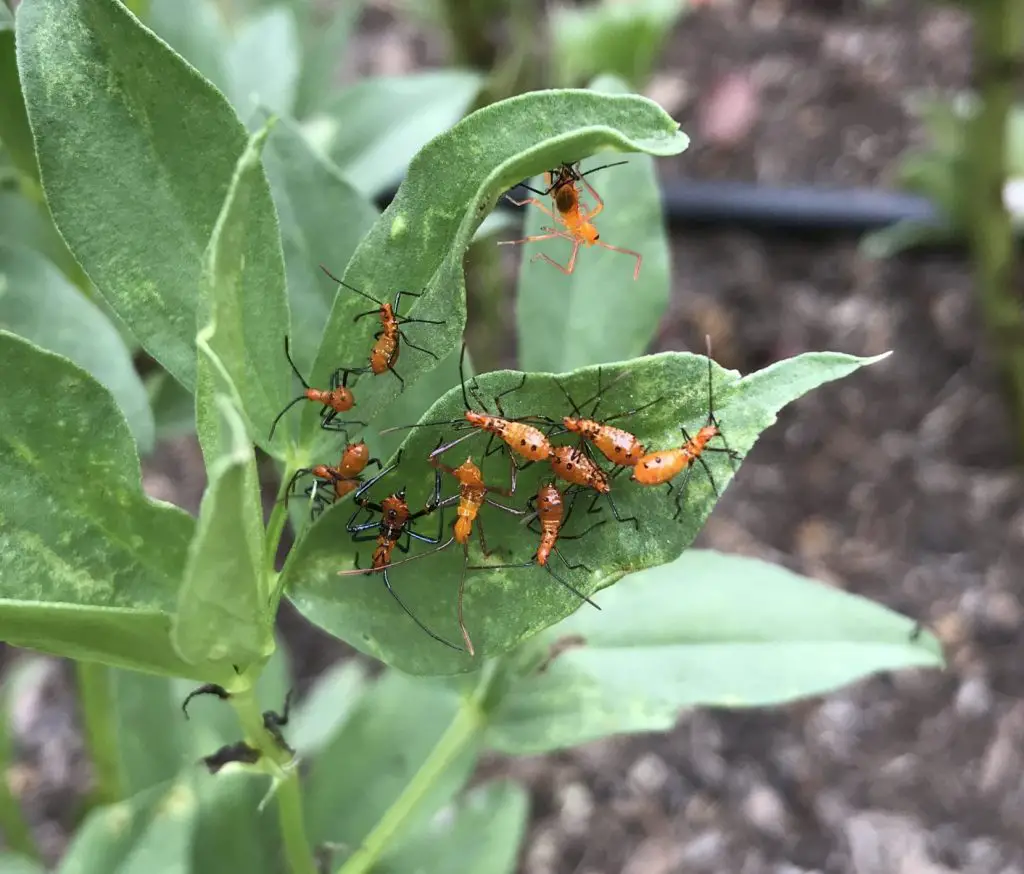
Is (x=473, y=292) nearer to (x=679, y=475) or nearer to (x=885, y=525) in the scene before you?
(x=885, y=525)

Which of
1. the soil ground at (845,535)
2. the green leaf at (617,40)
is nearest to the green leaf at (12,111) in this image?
the soil ground at (845,535)

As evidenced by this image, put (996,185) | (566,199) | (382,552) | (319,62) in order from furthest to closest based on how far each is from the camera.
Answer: (996,185) → (319,62) → (566,199) → (382,552)

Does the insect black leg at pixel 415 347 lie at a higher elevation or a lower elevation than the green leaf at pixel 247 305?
lower

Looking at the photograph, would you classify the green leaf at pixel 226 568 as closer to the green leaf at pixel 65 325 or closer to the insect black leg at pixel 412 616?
the insect black leg at pixel 412 616

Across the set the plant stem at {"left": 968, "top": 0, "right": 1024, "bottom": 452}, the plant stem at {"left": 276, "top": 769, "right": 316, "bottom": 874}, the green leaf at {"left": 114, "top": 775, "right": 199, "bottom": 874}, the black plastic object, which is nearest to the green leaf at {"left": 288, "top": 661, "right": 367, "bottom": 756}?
the green leaf at {"left": 114, "top": 775, "right": 199, "bottom": 874}

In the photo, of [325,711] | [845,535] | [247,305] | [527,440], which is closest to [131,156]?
[247,305]

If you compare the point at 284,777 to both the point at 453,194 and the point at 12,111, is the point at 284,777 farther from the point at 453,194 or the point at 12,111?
the point at 12,111

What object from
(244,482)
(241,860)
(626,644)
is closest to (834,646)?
(626,644)
